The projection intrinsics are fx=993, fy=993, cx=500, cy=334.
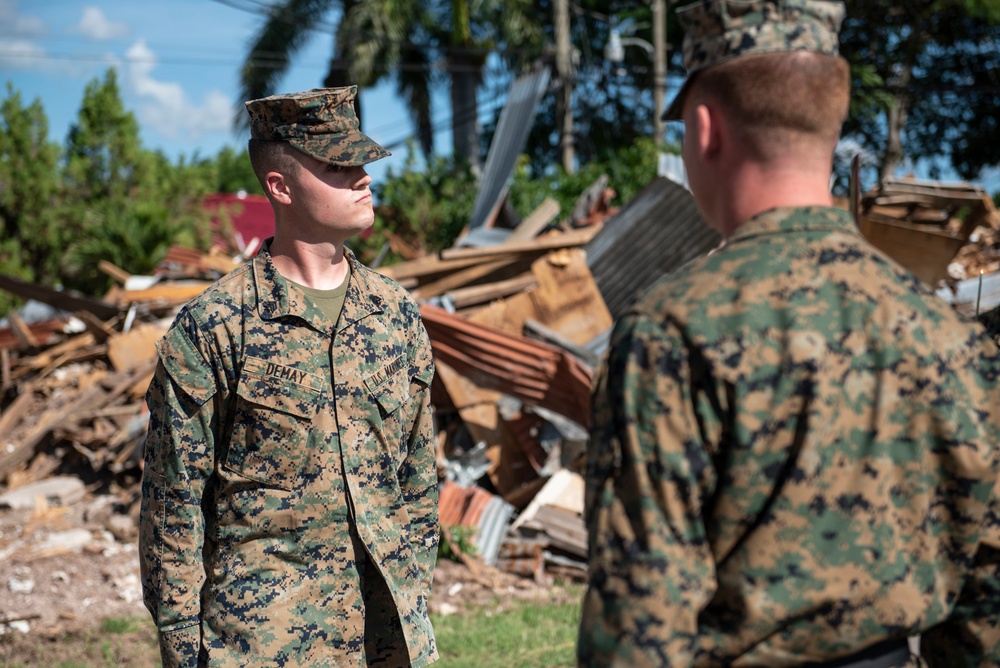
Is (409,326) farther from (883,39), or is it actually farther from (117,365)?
(883,39)

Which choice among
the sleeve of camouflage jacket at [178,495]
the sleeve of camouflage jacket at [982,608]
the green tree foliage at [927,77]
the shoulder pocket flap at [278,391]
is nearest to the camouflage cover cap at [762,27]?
the sleeve of camouflage jacket at [982,608]

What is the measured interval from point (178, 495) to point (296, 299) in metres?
0.68

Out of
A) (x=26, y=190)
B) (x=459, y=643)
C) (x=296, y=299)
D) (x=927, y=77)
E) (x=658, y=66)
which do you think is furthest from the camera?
(x=927, y=77)

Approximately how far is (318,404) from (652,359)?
1638 mm

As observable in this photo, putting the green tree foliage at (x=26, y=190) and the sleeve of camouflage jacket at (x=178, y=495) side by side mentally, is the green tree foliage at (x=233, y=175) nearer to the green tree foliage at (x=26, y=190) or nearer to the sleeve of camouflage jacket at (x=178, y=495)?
the green tree foliage at (x=26, y=190)

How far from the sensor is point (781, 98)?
64.4 inches

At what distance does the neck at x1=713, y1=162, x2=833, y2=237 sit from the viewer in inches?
66.7

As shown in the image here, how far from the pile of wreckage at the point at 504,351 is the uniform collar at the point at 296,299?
13.2ft

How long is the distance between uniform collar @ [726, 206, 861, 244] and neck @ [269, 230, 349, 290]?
1.72 m

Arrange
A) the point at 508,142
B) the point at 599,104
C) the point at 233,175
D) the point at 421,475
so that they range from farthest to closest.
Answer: the point at 233,175
the point at 599,104
the point at 508,142
the point at 421,475

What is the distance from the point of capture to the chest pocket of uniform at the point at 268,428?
2.95 meters

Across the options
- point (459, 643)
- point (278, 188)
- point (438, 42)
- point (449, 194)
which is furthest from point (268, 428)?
point (438, 42)

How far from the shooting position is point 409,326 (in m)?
3.33

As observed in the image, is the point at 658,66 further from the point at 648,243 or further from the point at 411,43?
the point at 648,243
